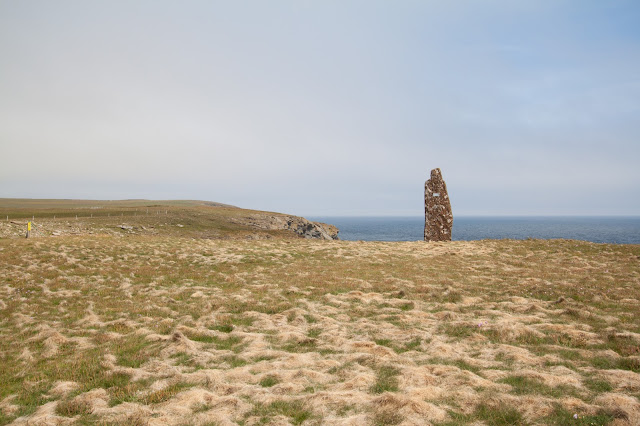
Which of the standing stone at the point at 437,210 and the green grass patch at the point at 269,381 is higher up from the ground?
the standing stone at the point at 437,210

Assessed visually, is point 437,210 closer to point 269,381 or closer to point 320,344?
point 320,344

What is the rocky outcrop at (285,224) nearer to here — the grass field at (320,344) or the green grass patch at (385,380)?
the grass field at (320,344)

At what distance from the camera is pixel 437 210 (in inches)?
1646

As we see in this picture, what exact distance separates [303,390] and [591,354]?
831 cm

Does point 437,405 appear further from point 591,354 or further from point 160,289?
point 160,289

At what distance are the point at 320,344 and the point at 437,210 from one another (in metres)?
33.6

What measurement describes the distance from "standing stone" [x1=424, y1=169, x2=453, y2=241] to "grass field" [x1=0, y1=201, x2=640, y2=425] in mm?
16973

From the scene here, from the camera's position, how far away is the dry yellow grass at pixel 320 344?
7523 mm

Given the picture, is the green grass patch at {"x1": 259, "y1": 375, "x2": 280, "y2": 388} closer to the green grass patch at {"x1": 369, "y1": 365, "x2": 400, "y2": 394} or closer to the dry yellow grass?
the dry yellow grass

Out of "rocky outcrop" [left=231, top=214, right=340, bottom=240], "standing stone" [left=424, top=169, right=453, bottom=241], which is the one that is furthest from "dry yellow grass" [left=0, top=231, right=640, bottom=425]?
"rocky outcrop" [left=231, top=214, right=340, bottom=240]

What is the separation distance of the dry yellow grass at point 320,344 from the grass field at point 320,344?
0.06 m

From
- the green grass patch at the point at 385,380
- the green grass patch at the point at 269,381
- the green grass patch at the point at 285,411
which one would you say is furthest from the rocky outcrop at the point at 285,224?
the green grass patch at the point at 285,411

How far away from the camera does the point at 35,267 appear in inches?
925

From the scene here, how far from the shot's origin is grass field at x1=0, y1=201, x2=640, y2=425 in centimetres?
751
